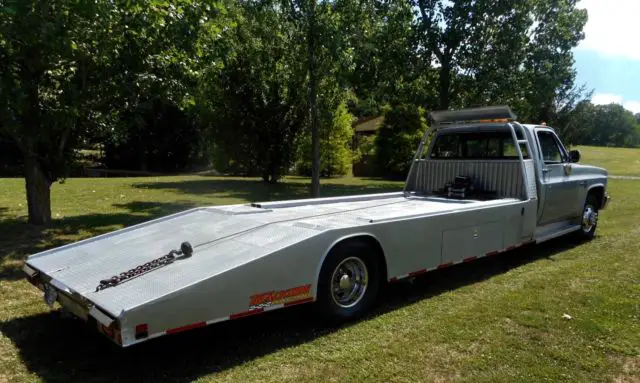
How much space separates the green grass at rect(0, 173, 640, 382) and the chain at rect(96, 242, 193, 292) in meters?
0.66

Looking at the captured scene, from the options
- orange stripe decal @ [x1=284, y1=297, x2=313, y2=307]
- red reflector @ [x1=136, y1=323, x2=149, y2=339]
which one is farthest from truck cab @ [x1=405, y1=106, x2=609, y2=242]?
red reflector @ [x1=136, y1=323, x2=149, y2=339]

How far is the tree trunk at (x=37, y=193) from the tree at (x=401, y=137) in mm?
20555

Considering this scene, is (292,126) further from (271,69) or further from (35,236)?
(35,236)

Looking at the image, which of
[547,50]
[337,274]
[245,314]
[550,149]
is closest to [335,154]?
[547,50]

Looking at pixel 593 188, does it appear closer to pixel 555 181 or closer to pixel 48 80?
pixel 555 181

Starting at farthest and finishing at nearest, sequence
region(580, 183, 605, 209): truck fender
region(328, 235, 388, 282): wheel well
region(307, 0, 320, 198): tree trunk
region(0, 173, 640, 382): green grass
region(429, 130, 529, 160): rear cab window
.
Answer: region(307, 0, 320, 198): tree trunk < region(580, 183, 605, 209): truck fender < region(429, 130, 529, 160): rear cab window < region(328, 235, 388, 282): wheel well < region(0, 173, 640, 382): green grass

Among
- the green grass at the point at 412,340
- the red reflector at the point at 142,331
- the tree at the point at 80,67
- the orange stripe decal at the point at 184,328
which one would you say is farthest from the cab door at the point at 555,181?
the red reflector at the point at 142,331

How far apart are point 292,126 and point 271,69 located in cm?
255

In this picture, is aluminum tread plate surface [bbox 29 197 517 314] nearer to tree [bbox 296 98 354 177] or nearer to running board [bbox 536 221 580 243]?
running board [bbox 536 221 580 243]

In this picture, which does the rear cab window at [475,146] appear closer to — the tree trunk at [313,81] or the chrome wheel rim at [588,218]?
the chrome wheel rim at [588,218]

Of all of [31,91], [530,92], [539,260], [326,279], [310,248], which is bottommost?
[539,260]

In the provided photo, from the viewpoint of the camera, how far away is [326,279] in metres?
4.27

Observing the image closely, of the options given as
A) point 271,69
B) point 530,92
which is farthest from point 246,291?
point 530,92

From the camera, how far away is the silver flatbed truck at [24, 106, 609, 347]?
3.47m
